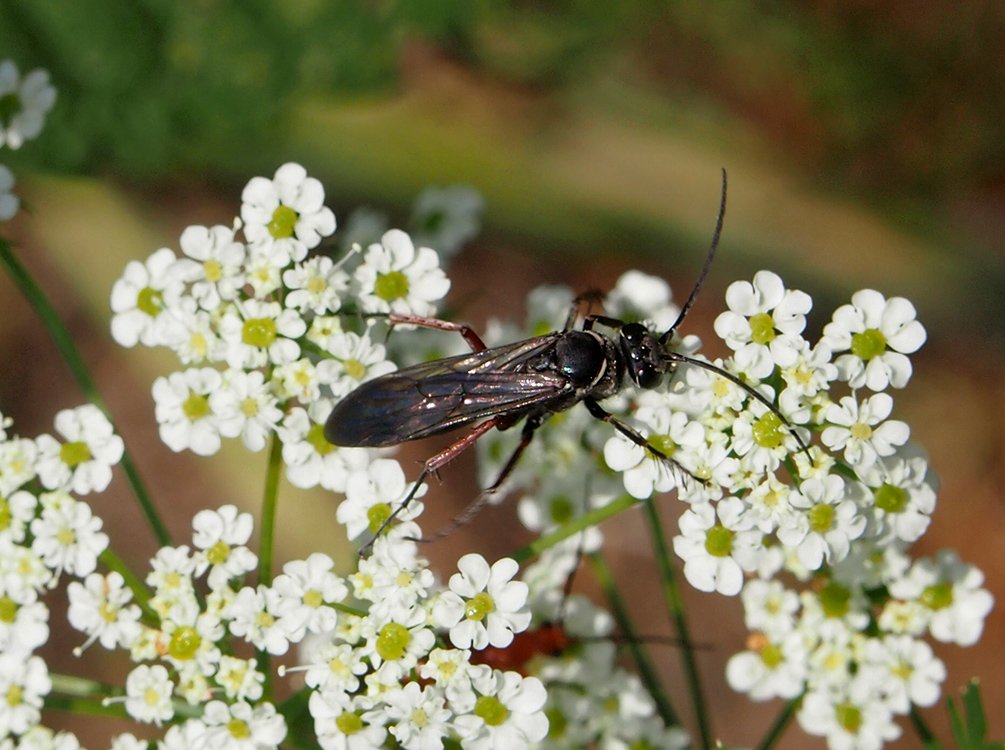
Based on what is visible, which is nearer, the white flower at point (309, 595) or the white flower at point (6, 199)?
the white flower at point (309, 595)

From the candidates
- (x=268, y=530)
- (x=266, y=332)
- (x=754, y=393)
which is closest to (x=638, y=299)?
(x=754, y=393)

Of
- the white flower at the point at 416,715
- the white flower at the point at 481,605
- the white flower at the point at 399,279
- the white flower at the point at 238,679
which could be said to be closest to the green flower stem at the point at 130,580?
the white flower at the point at 238,679

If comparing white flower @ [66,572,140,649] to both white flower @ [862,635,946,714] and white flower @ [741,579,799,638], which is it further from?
white flower @ [862,635,946,714]

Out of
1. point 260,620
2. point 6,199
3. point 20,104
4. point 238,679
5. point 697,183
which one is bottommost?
point 238,679

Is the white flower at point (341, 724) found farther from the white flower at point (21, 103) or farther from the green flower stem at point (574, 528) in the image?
the white flower at point (21, 103)

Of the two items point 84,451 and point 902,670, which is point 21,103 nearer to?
point 84,451

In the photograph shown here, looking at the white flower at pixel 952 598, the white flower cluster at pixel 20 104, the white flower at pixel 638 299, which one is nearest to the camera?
the white flower at pixel 952 598

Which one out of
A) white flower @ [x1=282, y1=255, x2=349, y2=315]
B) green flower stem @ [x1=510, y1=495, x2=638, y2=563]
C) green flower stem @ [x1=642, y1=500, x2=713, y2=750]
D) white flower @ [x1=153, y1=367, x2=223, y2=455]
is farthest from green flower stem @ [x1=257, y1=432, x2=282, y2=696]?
green flower stem @ [x1=642, y1=500, x2=713, y2=750]
